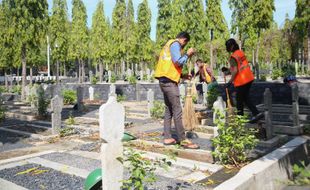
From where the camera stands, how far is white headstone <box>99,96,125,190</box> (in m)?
3.16

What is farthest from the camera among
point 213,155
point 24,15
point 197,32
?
point 197,32

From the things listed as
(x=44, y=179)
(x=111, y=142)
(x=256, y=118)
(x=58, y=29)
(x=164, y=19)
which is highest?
(x=164, y=19)

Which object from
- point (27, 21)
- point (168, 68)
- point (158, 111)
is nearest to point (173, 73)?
point (168, 68)

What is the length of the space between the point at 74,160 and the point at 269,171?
3.40m

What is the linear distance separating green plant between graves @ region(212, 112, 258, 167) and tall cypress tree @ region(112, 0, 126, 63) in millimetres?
41685

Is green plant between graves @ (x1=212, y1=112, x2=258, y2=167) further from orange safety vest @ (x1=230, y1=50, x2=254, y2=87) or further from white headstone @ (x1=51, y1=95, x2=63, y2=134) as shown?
white headstone @ (x1=51, y1=95, x2=63, y2=134)

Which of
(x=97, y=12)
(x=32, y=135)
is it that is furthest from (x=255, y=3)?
(x=97, y=12)

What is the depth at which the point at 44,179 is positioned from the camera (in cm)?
503

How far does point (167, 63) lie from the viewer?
6.08 m

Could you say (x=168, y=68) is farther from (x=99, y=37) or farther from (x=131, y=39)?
(x=99, y=37)

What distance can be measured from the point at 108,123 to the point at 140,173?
566 millimetres

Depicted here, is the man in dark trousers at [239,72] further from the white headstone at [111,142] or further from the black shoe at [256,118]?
the white headstone at [111,142]

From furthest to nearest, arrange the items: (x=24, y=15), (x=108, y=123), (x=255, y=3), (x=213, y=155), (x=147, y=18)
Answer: (x=147, y=18)
(x=255, y=3)
(x=24, y=15)
(x=213, y=155)
(x=108, y=123)

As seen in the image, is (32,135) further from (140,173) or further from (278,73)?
(278,73)
